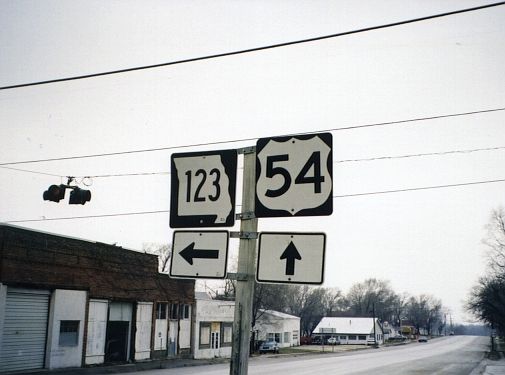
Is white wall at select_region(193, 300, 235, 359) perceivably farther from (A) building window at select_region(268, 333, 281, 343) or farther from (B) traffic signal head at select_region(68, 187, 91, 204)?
(B) traffic signal head at select_region(68, 187, 91, 204)

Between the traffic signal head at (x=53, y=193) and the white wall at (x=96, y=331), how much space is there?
15.3m

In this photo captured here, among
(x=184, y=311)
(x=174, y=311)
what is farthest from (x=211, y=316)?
(x=174, y=311)

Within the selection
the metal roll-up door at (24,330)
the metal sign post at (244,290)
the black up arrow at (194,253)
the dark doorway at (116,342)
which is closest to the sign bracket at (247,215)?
the metal sign post at (244,290)

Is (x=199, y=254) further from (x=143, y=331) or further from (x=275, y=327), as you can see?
(x=275, y=327)

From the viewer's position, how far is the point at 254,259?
3432 millimetres

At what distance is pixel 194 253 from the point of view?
140 inches

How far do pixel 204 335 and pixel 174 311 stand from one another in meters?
4.69

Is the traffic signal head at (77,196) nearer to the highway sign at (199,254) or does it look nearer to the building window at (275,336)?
the highway sign at (199,254)

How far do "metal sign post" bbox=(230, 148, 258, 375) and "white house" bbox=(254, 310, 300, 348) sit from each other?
2258 inches

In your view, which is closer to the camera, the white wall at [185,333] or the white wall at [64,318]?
the white wall at [64,318]

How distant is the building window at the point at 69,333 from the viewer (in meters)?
24.7

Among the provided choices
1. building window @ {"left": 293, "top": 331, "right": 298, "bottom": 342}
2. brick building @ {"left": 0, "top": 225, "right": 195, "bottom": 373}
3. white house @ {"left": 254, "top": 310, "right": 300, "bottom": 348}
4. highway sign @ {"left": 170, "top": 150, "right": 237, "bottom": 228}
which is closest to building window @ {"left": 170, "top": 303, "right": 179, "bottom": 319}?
brick building @ {"left": 0, "top": 225, "right": 195, "bottom": 373}

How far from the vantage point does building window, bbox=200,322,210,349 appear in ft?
124

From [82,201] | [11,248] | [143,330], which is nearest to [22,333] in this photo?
[11,248]
